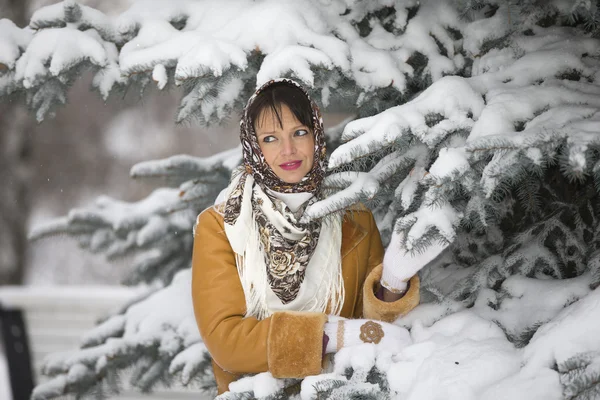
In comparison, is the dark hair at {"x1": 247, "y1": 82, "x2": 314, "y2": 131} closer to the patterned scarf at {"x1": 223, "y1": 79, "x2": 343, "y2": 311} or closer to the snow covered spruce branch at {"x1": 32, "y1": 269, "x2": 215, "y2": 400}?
the patterned scarf at {"x1": 223, "y1": 79, "x2": 343, "y2": 311}

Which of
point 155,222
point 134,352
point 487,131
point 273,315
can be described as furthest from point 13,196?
point 487,131

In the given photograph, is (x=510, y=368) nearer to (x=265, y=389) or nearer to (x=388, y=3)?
(x=265, y=389)

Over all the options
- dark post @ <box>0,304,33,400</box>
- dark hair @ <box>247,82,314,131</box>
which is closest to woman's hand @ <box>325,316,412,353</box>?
dark hair @ <box>247,82,314,131</box>

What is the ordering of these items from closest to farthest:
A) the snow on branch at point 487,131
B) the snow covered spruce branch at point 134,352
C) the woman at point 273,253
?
the snow on branch at point 487,131
the woman at point 273,253
the snow covered spruce branch at point 134,352

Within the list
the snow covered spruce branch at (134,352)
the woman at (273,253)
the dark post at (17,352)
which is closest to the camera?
the woman at (273,253)

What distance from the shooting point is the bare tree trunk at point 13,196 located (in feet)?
25.8

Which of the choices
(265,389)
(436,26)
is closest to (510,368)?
(265,389)

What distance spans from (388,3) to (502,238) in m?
0.80

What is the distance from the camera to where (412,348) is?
147cm

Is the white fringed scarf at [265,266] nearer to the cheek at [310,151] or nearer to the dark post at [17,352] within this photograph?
the cheek at [310,151]

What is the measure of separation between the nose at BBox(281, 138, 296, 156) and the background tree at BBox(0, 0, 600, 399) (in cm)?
14

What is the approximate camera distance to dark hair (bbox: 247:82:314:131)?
1.79 meters

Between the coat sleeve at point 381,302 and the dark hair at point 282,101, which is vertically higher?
the dark hair at point 282,101

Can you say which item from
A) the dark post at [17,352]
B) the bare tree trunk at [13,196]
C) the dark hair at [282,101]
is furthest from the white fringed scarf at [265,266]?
the bare tree trunk at [13,196]
